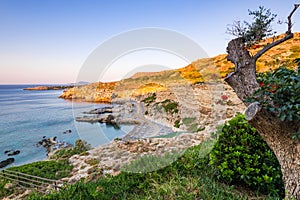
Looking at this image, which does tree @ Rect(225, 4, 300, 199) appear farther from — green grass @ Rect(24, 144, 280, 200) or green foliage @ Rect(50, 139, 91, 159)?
green foliage @ Rect(50, 139, 91, 159)

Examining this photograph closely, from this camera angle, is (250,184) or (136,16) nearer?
(250,184)

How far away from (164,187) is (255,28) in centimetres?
219

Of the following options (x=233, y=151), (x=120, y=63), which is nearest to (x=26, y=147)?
(x=120, y=63)

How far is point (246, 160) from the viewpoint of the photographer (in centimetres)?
205

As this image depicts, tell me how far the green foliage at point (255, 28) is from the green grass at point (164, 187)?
1.75 metres

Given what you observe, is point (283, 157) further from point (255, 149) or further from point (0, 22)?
point (0, 22)

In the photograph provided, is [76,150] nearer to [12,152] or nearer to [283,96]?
[12,152]

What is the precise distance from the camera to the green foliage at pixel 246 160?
201 centimetres

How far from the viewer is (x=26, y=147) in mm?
11641

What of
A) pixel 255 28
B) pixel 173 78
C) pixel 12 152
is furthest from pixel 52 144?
pixel 255 28

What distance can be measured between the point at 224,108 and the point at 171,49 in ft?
14.2

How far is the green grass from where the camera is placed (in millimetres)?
2049

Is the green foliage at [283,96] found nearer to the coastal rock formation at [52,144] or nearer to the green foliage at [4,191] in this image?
the green foliage at [4,191]

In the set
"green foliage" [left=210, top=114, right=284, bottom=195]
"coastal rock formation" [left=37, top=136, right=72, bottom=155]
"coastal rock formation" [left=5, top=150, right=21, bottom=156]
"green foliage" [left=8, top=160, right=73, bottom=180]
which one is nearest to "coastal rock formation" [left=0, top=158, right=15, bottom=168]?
"coastal rock formation" [left=5, top=150, right=21, bottom=156]
